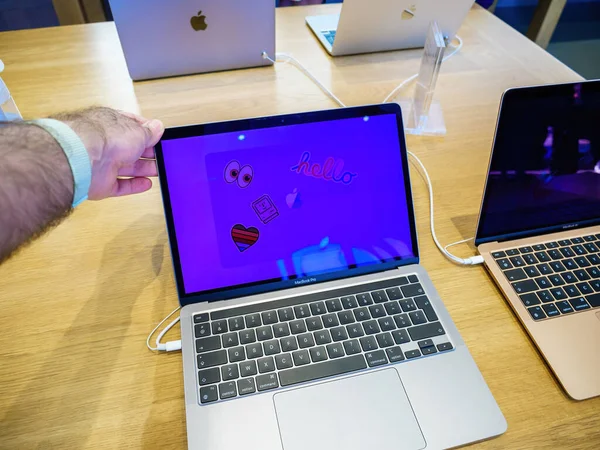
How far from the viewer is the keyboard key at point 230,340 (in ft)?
1.75

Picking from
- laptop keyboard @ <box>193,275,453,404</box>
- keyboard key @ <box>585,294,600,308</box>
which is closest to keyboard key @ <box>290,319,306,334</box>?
laptop keyboard @ <box>193,275,453,404</box>

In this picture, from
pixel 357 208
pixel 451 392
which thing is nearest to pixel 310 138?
pixel 357 208

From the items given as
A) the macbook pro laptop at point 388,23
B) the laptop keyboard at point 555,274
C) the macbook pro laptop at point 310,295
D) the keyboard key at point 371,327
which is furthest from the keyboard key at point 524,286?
the macbook pro laptop at point 388,23

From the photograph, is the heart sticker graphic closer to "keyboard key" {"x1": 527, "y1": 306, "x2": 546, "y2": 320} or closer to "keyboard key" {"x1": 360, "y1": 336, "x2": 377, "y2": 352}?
"keyboard key" {"x1": 360, "y1": 336, "x2": 377, "y2": 352}

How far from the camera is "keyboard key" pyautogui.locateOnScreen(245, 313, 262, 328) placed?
55 cm

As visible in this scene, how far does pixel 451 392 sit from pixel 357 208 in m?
0.28

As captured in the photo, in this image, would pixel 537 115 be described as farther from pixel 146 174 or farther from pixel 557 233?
pixel 146 174

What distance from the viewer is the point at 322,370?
1.71 ft

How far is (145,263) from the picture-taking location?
654 millimetres

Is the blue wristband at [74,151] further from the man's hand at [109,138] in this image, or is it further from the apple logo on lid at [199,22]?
the apple logo on lid at [199,22]

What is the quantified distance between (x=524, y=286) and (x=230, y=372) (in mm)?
446

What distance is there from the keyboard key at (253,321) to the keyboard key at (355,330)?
4.7 inches

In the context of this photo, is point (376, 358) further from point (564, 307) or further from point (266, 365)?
point (564, 307)

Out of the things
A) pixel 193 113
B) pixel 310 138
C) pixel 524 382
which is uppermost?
pixel 310 138
